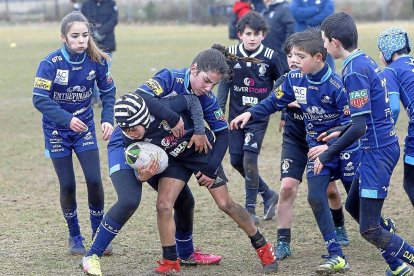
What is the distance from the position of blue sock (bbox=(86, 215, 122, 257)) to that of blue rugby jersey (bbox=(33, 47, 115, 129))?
3.29 ft

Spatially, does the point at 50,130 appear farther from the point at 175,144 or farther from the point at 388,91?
the point at 388,91

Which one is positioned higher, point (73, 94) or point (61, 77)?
point (61, 77)

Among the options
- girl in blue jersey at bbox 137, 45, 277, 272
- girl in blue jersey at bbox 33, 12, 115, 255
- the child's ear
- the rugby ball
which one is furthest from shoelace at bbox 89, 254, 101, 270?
the child's ear

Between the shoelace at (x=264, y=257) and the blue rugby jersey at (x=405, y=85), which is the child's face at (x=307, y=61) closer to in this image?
the blue rugby jersey at (x=405, y=85)

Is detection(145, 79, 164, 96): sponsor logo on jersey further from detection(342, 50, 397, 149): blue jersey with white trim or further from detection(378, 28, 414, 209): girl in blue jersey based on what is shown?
detection(378, 28, 414, 209): girl in blue jersey

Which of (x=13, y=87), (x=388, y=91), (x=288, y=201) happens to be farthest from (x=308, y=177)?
(x=13, y=87)

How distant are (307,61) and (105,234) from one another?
1.92 m

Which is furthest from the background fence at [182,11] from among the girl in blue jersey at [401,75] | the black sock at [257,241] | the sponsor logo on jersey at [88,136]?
the black sock at [257,241]

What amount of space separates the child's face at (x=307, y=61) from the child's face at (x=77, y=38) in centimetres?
170

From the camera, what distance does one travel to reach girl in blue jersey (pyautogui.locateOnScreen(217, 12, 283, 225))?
26.6ft

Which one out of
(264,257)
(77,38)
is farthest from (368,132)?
(77,38)

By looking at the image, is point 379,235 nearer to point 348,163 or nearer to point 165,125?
point 348,163

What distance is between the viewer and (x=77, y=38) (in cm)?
684

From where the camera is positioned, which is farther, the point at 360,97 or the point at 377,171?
the point at 377,171
